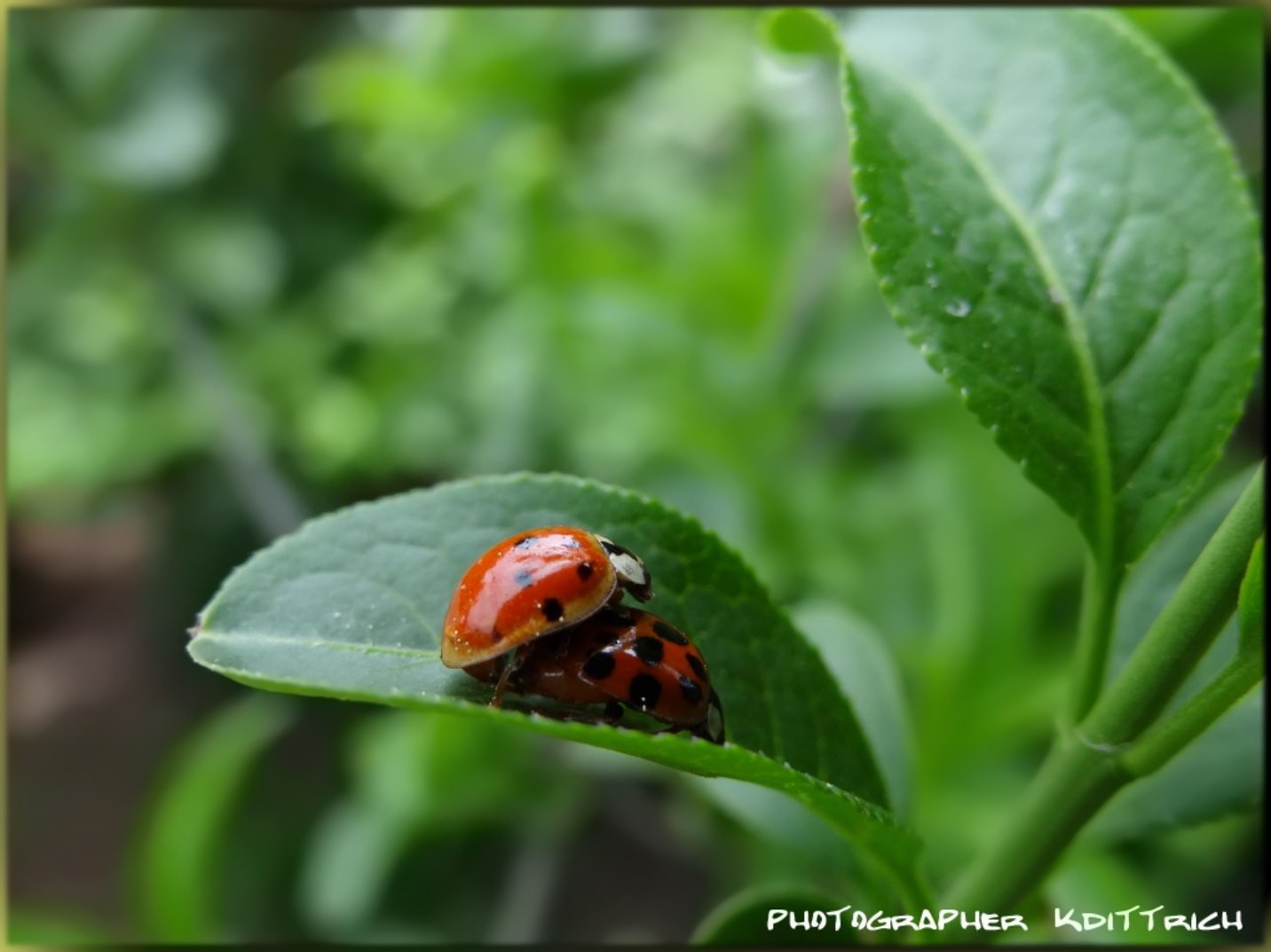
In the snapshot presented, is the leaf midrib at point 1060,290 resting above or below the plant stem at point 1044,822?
above

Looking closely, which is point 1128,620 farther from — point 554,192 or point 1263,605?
point 554,192

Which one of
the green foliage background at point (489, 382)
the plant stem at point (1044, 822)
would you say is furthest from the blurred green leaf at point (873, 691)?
the plant stem at point (1044, 822)

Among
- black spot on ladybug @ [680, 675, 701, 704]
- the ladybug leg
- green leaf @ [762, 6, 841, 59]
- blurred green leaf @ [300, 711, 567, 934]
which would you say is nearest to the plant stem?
black spot on ladybug @ [680, 675, 701, 704]

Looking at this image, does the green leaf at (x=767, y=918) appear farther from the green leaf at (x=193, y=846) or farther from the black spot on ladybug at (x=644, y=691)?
the green leaf at (x=193, y=846)

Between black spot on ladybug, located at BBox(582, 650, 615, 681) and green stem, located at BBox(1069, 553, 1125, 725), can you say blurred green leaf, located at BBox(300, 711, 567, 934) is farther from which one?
green stem, located at BBox(1069, 553, 1125, 725)

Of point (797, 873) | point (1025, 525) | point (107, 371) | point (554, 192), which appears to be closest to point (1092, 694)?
point (797, 873)

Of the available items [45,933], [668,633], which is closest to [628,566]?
[668,633]

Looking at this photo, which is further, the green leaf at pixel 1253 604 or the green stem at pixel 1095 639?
the green stem at pixel 1095 639

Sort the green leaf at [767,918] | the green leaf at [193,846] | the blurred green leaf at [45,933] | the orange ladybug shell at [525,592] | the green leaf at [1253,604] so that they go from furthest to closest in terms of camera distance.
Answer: the green leaf at [193,846]
the blurred green leaf at [45,933]
the green leaf at [767,918]
the orange ladybug shell at [525,592]
the green leaf at [1253,604]
